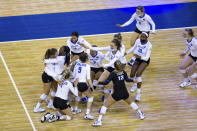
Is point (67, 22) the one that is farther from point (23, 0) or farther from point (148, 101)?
point (148, 101)

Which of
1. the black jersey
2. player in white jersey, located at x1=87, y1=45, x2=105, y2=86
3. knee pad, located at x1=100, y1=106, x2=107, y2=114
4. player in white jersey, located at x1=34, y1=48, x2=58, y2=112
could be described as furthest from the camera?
player in white jersey, located at x1=87, y1=45, x2=105, y2=86

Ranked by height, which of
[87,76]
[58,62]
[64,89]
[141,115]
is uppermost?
[58,62]

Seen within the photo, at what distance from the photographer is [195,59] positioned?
35.5 feet

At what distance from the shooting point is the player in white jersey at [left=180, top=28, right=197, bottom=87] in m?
10.5

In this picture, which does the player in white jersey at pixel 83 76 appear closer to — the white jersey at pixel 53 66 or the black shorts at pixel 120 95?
the white jersey at pixel 53 66

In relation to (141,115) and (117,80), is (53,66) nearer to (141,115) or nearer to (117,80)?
(117,80)

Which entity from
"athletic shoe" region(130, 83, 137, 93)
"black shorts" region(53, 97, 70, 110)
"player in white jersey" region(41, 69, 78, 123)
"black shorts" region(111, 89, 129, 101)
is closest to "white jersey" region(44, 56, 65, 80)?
"player in white jersey" region(41, 69, 78, 123)

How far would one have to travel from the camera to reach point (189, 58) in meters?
10.9

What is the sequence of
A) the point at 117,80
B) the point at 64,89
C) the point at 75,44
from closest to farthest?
1. the point at 117,80
2. the point at 64,89
3. the point at 75,44

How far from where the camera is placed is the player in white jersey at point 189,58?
10492mm

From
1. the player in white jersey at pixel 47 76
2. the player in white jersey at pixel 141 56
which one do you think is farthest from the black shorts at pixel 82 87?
the player in white jersey at pixel 141 56

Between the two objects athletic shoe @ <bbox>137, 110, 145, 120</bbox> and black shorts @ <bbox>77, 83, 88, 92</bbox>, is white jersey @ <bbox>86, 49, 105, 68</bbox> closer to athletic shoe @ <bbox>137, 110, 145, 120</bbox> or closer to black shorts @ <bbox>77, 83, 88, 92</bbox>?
black shorts @ <bbox>77, 83, 88, 92</bbox>

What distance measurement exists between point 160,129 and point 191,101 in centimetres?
160

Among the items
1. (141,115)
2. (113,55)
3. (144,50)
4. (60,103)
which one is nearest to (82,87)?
→ (60,103)
